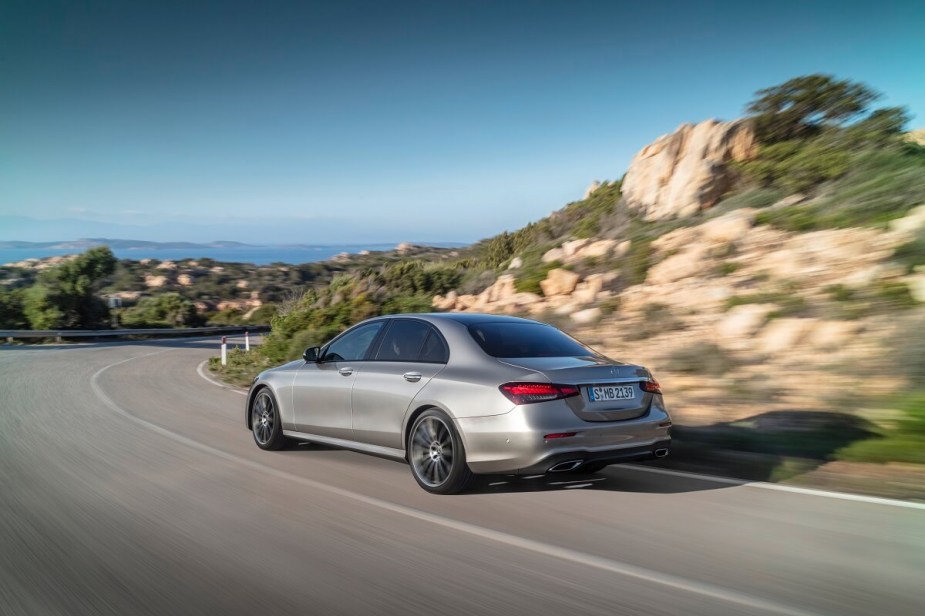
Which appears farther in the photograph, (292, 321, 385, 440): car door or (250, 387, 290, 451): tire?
(250, 387, 290, 451): tire

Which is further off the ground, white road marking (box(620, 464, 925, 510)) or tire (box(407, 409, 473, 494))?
tire (box(407, 409, 473, 494))

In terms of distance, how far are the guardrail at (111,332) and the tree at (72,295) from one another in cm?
233

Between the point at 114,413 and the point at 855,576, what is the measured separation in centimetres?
1008

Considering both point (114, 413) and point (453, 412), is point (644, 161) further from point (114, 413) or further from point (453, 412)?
point (453, 412)

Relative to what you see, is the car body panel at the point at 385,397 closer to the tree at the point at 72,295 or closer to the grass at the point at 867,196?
the grass at the point at 867,196

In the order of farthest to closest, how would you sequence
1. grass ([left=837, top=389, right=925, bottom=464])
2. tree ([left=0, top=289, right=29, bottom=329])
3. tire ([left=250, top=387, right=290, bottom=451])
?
tree ([left=0, top=289, right=29, bottom=329]) < tire ([left=250, top=387, right=290, bottom=451]) < grass ([left=837, top=389, right=925, bottom=464])

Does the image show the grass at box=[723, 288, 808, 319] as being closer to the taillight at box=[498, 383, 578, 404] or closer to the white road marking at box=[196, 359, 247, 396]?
the taillight at box=[498, 383, 578, 404]

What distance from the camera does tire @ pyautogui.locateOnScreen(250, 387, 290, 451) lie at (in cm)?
845

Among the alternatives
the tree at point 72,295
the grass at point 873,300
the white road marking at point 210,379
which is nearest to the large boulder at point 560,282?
the grass at point 873,300

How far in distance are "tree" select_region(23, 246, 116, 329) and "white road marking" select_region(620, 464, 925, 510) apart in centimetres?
3674

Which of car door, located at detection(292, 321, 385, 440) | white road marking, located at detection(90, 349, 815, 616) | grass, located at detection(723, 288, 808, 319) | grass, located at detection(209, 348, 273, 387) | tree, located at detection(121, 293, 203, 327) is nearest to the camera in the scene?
white road marking, located at detection(90, 349, 815, 616)

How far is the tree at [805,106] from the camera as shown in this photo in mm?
26469

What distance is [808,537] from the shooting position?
5262mm

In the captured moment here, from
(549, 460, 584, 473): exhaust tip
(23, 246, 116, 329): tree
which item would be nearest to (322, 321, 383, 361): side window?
(549, 460, 584, 473): exhaust tip
